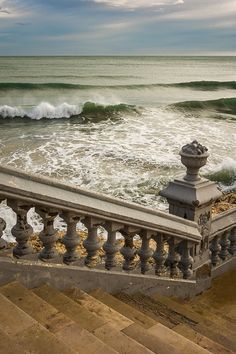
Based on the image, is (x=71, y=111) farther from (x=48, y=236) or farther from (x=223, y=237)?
(x=48, y=236)

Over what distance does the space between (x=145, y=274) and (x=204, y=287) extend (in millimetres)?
1090

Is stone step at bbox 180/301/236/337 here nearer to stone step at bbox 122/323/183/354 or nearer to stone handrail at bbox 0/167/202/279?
stone handrail at bbox 0/167/202/279

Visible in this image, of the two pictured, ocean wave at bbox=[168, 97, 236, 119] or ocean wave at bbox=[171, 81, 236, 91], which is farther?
ocean wave at bbox=[171, 81, 236, 91]

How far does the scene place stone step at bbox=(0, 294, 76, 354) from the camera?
85.0 inches

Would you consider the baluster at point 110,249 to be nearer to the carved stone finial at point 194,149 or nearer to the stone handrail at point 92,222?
the stone handrail at point 92,222

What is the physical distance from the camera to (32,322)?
236 cm

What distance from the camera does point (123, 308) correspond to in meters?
3.26

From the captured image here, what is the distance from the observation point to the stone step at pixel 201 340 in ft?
9.73

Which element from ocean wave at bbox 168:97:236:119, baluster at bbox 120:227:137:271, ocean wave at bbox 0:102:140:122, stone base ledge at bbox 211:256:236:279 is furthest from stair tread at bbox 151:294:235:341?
ocean wave at bbox 168:97:236:119

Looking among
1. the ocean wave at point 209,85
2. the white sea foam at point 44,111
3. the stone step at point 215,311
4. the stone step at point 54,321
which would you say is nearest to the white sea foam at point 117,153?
the stone step at point 215,311

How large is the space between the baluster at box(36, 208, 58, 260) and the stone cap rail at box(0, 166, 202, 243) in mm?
104

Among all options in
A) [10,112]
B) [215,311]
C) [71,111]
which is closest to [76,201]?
[215,311]

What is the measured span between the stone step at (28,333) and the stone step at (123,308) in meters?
0.97

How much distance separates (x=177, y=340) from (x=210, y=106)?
34.0 m
